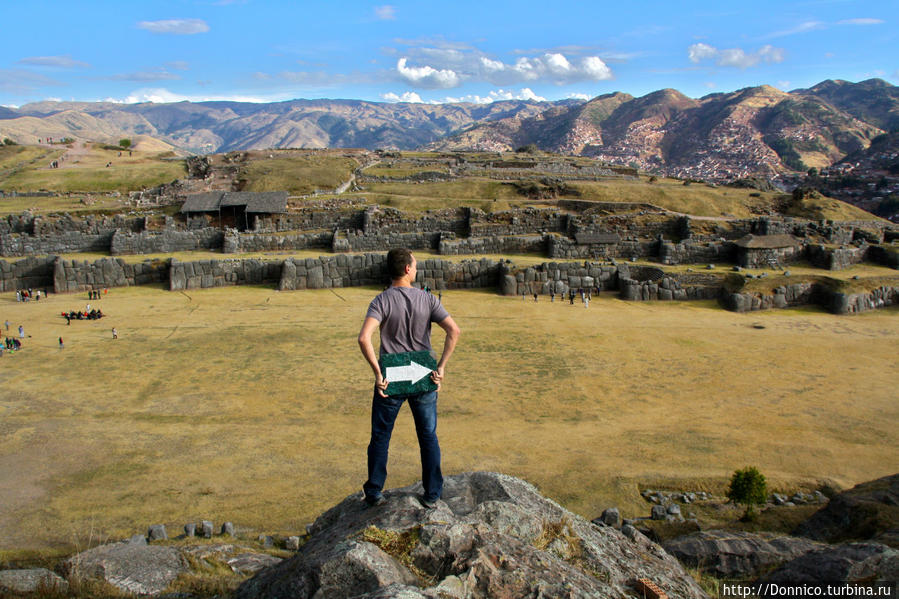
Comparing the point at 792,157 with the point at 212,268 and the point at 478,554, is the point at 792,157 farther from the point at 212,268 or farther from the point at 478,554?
the point at 478,554

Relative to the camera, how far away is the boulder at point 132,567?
18.0 ft

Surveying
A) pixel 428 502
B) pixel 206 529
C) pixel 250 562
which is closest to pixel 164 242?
pixel 206 529

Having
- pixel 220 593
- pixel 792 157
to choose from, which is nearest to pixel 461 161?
pixel 220 593

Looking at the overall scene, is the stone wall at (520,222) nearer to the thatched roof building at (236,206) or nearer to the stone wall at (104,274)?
the thatched roof building at (236,206)

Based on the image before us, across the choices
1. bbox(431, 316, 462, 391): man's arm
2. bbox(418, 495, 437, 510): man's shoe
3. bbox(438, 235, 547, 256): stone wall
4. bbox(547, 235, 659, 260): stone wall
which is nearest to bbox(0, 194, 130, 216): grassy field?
bbox(438, 235, 547, 256): stone wall

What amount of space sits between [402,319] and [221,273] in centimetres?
2829

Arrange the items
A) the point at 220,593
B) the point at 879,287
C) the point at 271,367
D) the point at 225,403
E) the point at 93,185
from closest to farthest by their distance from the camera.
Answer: the point at 220,593 → the point at 225,403 → the point at 271,367 → the point at 879,287 → the point at 93,185

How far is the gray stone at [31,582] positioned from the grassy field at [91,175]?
54.4 m

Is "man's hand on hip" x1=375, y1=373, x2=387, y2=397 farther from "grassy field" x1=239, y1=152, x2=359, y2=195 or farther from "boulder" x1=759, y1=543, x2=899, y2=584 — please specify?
"grassy field" x1=239, y1=152, x2=359, y2=195

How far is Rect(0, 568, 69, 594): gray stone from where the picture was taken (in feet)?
17.0

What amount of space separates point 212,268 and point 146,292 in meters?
3.60

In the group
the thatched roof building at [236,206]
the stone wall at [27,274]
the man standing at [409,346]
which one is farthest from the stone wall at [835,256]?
the stone wall at [27,274]

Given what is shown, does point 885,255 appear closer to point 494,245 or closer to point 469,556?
point 494,245

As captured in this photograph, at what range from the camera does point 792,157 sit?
122m
